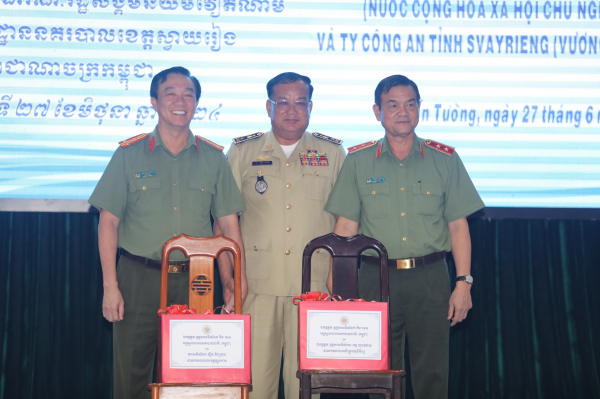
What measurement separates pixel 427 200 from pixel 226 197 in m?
0.87

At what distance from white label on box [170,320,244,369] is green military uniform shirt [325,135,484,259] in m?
0.79

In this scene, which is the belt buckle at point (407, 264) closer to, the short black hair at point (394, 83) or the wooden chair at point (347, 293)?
the wooden chair at point (347, 293)

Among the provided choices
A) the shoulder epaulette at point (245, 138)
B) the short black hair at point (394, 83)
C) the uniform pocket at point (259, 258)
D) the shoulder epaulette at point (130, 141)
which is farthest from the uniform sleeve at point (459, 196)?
the shoulder epaulette at point (130, 141)

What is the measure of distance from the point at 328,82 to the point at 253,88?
1.35 feet

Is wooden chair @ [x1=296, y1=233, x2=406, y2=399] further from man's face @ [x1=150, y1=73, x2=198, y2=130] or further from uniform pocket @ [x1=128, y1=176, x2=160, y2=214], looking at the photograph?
man's face @ [x1=150, y1=73, x2=198, y2=130]

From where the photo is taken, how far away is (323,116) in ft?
10.2

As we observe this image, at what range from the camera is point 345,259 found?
7.41ft

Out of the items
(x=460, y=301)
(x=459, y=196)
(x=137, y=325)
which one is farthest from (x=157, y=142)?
(x=460, y=301)

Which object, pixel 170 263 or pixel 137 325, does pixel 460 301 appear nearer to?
pixel 170 263

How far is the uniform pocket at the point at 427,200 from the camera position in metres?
2.40

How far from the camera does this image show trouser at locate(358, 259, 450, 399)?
2.31 meters

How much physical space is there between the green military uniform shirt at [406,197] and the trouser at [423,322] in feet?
0.34

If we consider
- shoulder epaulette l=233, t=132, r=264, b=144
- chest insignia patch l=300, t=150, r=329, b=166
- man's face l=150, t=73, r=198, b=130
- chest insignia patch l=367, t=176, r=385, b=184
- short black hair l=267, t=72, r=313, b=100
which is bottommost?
chest insignia patch l=367, t=176, r=385, b=184

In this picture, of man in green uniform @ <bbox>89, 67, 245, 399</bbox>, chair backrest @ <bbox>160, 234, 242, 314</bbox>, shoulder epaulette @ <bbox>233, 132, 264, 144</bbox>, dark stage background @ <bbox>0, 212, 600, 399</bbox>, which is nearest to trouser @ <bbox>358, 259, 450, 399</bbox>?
chair backrest @ <bbox>160, 234, 242, 314</bbox>
